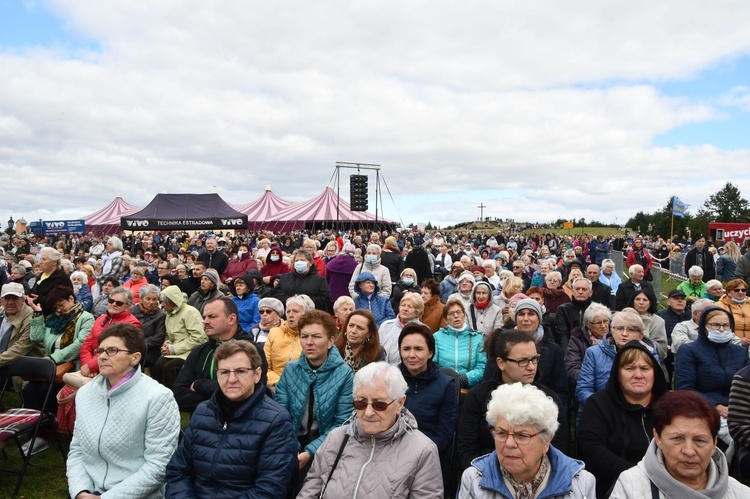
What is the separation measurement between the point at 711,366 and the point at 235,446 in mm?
4110

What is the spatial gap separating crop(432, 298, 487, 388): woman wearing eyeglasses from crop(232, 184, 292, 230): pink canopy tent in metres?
29.3

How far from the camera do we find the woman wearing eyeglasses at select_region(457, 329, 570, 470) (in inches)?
128

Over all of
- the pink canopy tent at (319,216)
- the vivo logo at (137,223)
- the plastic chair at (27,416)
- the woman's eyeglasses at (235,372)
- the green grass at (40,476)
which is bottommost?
the green grass at (40,476)

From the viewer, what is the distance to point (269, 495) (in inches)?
115

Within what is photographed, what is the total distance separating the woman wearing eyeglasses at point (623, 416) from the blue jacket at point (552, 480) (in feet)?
2.94

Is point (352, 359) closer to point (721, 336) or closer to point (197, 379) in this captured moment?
point (197, 379)

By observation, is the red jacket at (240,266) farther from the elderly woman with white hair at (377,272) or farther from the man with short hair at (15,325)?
the man with short hair at (15,325)

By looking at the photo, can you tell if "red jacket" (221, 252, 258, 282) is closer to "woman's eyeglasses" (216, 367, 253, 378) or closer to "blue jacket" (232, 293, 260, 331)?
"blue jacket" (232, 293, 260, 331)

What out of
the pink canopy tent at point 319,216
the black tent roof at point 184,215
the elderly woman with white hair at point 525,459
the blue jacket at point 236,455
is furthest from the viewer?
the pink canopy tent at point 319,216

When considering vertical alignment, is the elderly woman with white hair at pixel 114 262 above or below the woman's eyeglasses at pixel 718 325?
above

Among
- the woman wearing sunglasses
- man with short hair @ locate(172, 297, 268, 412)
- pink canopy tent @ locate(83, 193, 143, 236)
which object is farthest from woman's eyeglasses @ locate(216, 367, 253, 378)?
pink canopy tent @ locate(83, 193, 143, 236)

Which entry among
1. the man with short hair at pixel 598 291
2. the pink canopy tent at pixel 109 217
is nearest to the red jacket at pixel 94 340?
the man with short hair at pixel 598 291

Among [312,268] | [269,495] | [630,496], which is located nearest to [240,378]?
[269,495]

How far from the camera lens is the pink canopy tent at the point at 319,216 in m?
32.1
